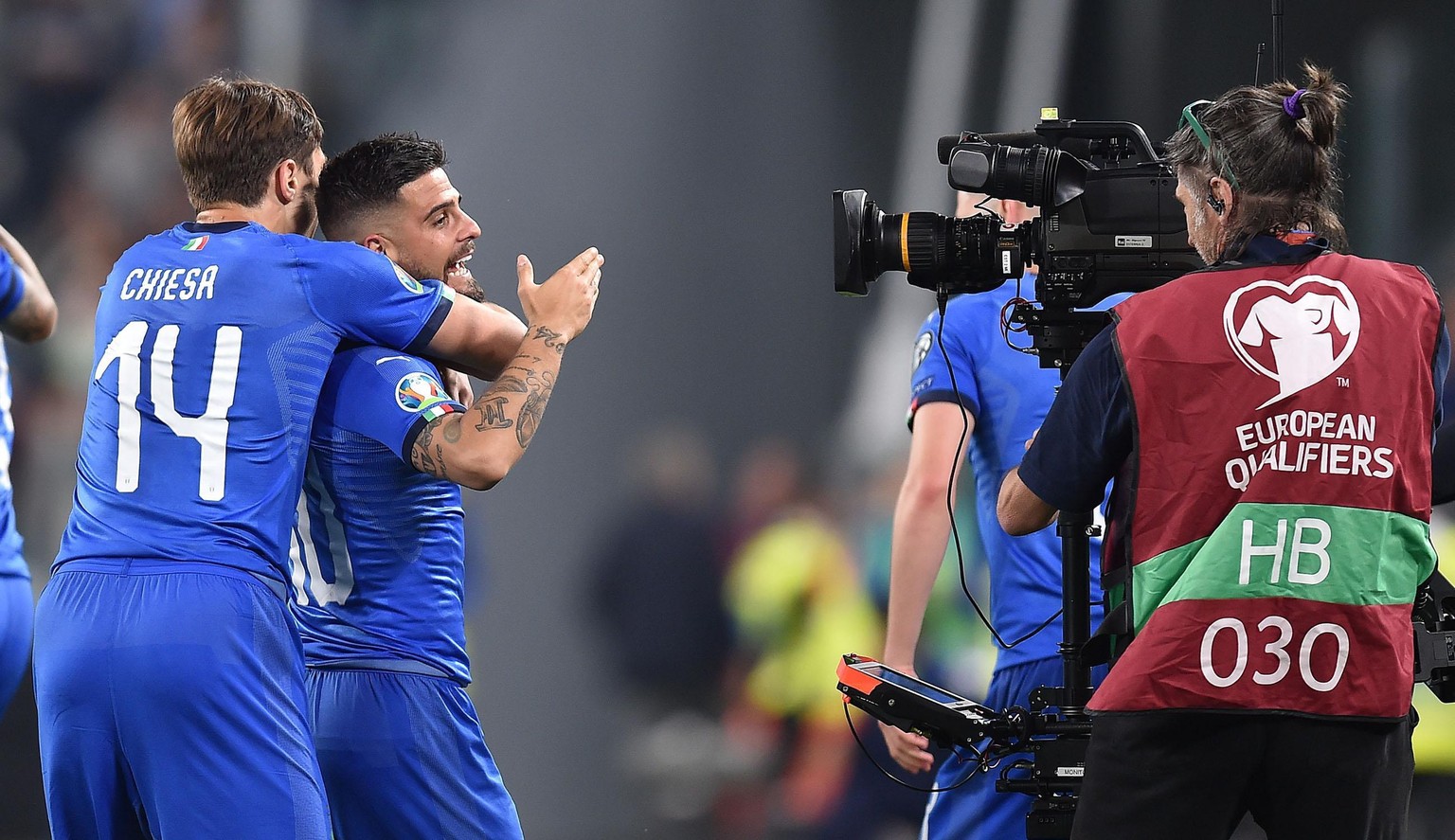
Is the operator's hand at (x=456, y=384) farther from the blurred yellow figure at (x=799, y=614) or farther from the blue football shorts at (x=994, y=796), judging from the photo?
the blurred yellow figure at (x=799, y=614)

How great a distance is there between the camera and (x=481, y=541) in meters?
4.92

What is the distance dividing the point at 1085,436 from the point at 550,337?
0.85 meters

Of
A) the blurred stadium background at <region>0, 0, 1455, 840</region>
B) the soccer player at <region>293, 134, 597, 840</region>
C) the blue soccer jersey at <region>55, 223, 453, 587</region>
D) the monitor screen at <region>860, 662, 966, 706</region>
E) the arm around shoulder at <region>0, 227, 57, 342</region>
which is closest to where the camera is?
the blue soccer jersey at <region>55, 223, 453, 587</region>

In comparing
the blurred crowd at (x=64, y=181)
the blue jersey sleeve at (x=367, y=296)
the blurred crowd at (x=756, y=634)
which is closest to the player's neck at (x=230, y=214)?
the blue jersey sleeve at (x=367, y=296)

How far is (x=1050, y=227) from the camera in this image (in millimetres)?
2432

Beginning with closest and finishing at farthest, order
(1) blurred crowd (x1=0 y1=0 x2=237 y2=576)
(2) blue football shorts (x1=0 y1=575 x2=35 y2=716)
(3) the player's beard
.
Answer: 1. (3) the player's beard
2. (2) blue football shorts (x1=0 y1=575 x2=35 y2=716)
3. (1) blurred crowd (x1=0 y1=0 x2=237 y2=576)

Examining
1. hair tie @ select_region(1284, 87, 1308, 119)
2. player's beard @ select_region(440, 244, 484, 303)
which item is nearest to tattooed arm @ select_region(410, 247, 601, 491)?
player's beard @ select_region(440, 244, 484, 303)

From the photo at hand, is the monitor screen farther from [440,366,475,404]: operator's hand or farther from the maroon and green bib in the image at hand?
[440,366,475,404]: operator's hand

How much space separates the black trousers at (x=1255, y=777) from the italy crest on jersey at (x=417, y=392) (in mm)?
1105

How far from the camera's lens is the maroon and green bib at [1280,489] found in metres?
1.86

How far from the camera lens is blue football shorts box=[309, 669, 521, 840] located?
2.21m

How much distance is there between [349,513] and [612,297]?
112 inches

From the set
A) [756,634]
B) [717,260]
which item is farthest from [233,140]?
[756,634]

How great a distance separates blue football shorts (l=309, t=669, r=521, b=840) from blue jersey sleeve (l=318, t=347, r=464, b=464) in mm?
381
